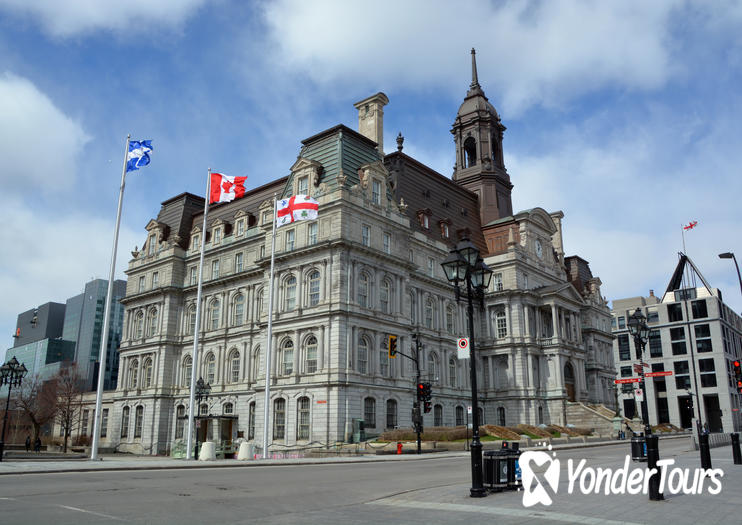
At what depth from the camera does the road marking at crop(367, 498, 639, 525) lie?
419 inches

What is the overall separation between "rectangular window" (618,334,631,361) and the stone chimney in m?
78.2

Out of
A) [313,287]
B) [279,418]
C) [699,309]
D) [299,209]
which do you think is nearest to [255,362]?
[279,418]

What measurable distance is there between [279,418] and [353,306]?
10.5 m

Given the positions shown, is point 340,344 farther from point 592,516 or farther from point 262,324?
point 592,516

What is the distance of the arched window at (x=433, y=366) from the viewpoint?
55.5m

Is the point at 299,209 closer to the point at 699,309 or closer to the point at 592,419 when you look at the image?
the point at 592,419

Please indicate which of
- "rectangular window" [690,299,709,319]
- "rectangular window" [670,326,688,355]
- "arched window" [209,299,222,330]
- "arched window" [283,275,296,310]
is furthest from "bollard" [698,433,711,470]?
"rectangular window" [690,299,709,319]

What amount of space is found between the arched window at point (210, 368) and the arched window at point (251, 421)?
7.09 m

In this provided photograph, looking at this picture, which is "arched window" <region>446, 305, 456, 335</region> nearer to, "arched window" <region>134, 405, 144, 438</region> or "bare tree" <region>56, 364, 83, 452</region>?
"arched window" <region>134, 405, 144, 438</region>

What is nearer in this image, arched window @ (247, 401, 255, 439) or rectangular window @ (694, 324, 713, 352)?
arched window @ (247, 401, 255, 439)

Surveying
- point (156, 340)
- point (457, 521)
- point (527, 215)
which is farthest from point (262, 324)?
point (457, 521)

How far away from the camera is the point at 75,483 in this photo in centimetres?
1689

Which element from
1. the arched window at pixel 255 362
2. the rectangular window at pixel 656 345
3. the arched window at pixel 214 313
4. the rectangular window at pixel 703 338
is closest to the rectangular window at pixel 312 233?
the arched window at pixel 255 362

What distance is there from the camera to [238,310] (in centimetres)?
5800
